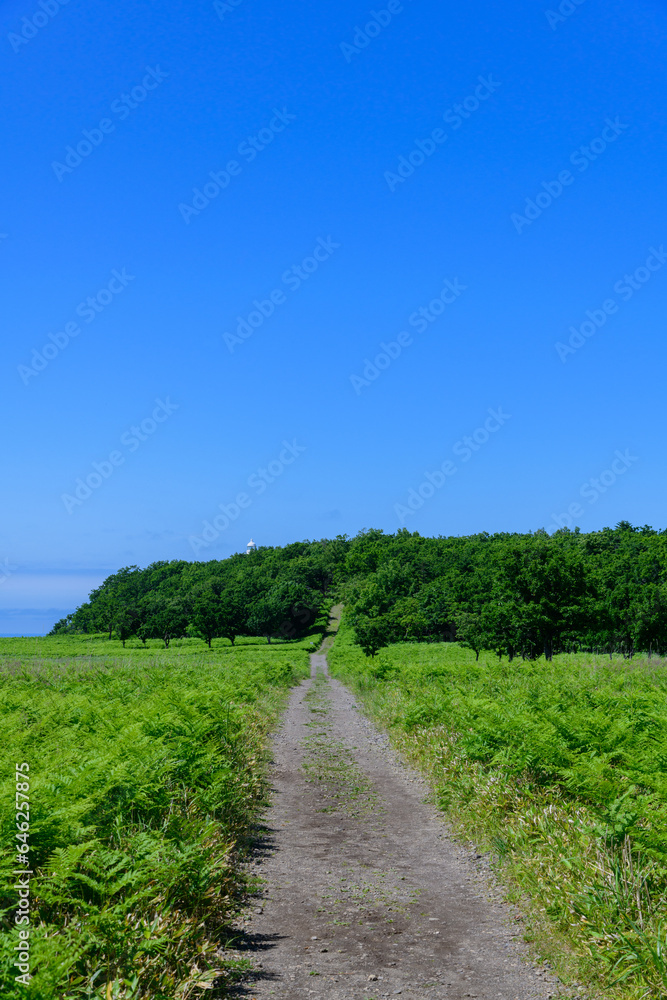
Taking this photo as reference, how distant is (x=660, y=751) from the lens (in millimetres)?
6949

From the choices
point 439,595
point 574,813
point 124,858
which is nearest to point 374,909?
point 574,813

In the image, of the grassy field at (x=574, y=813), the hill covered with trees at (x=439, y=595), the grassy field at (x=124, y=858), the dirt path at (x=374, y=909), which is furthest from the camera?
the hill covered with trees at (x=439, y=595)

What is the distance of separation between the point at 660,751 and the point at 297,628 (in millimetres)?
96870

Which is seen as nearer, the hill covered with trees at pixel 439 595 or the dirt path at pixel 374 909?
the dirt path at pixel 374 909

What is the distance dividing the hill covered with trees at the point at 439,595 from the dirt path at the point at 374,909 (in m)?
46.5

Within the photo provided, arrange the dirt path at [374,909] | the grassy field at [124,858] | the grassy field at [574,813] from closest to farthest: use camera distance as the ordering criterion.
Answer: the grassy field at [124,858] → the grassy field at [574,813] → the dirt path at [374,909]

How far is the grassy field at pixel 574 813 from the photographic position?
5.23 m

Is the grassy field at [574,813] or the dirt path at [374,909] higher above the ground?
the grassy field at [574,813]

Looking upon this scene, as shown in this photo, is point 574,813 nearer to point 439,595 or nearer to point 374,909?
Answer: point 374,909

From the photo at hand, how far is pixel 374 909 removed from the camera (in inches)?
268

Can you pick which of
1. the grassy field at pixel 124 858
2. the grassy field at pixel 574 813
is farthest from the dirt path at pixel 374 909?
the grassy field at pixel 124 858

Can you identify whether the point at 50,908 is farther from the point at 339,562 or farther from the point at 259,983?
the point at 339,562

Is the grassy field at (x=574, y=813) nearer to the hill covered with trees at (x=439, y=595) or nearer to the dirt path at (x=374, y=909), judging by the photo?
the dirt path at (x=374, y=909)

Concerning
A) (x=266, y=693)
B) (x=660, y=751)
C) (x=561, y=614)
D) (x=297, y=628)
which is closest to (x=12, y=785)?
(x=660, y=751)
